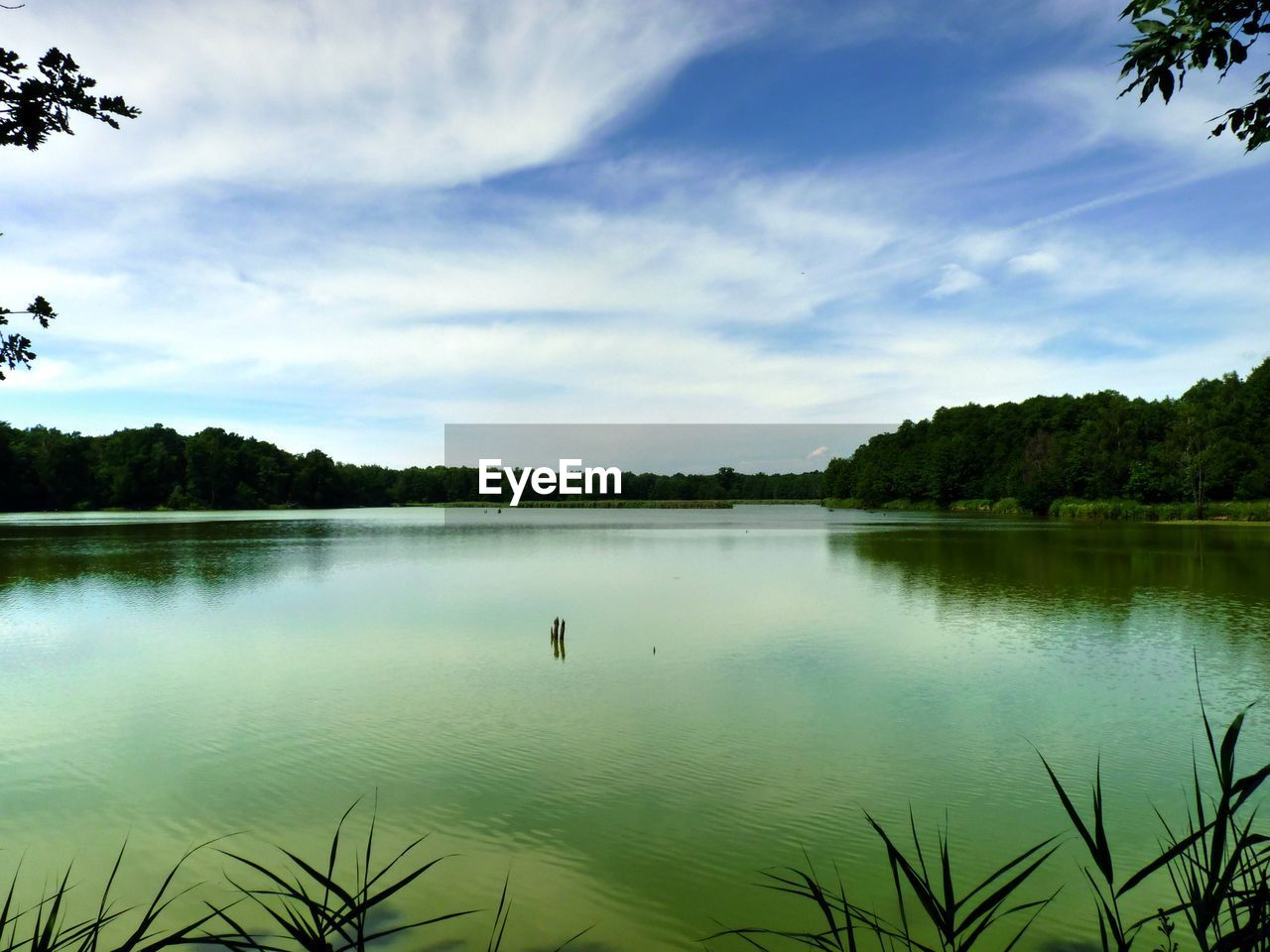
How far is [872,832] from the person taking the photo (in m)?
6.25

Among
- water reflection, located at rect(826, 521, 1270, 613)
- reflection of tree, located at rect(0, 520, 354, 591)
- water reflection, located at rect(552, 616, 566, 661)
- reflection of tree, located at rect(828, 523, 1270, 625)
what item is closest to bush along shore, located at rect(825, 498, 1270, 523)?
water reflection, located at rect(826, 521, 1270, 613)

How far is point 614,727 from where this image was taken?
8.93 meters

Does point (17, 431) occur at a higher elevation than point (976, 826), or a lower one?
higher

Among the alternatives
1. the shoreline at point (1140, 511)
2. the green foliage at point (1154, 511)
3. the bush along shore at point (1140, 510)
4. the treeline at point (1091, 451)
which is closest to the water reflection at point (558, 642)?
the shoreline at point (1140, 511)

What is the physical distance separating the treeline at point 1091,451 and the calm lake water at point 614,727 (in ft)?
155

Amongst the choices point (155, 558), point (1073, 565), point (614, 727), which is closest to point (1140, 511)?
point (1073, 565)

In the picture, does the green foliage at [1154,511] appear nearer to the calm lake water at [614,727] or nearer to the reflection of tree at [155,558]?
the calm lake water at [614,727]

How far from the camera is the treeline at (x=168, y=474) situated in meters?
90.1

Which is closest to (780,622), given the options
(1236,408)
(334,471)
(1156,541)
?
(1156,541)

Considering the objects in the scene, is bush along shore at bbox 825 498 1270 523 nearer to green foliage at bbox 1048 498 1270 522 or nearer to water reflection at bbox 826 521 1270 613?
green foliage at bbox 1048 498 1270 522

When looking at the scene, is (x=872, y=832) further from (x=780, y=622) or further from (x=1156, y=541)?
(x=1156, y=541)

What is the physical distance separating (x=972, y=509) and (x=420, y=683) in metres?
84.2

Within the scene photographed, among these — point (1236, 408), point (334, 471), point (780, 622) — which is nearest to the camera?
point (780, 622)

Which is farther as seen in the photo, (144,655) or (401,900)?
(144,655)
